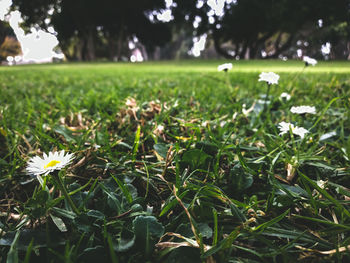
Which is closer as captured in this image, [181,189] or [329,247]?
[329,247]

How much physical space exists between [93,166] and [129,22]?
79.8 feet

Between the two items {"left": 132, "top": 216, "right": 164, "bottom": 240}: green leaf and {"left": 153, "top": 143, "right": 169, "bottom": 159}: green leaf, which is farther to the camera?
{"left": 153, "top": 143, "right": 169, "bottom": 159}: green leaf

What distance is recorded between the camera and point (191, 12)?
2059 centimetres

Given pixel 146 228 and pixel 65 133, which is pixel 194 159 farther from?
pixel 65 133

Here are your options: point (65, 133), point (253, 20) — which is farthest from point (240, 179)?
point (253, 20)

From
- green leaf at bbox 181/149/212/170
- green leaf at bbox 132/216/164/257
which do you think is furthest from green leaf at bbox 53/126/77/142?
green leaf at bbox 132/216/164/257

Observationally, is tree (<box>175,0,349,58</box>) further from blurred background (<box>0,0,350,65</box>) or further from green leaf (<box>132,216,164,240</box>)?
green leaf (<box>132,216,164,240</box>)

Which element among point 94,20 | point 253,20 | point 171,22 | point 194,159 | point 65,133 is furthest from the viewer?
point 171,22

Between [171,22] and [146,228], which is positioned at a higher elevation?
[171,22]

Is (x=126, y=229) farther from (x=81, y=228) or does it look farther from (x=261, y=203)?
(x=261, y=203)

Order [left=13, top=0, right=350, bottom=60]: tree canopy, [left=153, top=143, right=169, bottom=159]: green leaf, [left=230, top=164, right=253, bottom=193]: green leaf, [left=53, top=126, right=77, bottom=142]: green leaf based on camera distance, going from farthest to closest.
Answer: [left=13, top=0, right=350, bottom=60]: tree canopy → [left=53, top=126, right=77, bottom=142]: green leaf → [left=153, top=143, right=169, bottom=159]: green leaf → [left=230, top=164, right=253, bottom=193]: green leaf

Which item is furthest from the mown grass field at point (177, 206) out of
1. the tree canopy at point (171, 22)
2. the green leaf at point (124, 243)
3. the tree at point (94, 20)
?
the tree at point (94, 20)

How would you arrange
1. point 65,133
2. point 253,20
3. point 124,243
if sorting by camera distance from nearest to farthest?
point 124,243
point 65,133
point 253,20

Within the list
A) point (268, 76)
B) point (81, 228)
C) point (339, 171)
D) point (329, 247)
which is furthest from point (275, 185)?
point (268, 76)
